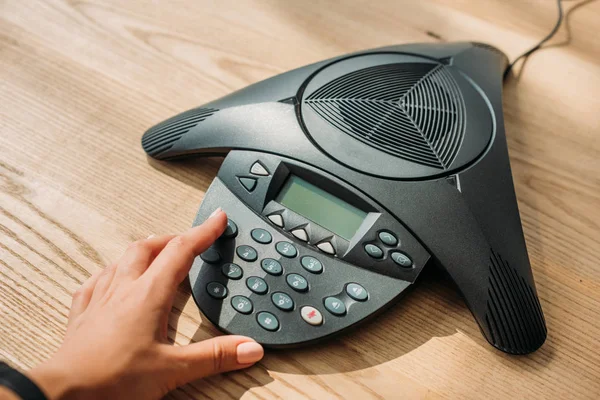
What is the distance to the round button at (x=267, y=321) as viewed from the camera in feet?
1.49

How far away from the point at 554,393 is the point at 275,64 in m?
0.50

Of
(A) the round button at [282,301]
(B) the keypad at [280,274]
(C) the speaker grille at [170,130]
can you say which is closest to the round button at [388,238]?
(B) the keypad at [280,274]

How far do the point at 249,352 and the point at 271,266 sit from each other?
0.08m

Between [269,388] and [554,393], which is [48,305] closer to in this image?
[269,388]

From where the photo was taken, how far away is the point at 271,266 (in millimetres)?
483

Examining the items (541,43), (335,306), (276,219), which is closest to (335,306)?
(335,306)

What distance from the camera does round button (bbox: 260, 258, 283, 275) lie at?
1.58 feet

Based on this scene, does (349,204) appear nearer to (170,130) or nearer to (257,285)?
Answer: (257,285)

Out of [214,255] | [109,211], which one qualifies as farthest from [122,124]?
[214,255]

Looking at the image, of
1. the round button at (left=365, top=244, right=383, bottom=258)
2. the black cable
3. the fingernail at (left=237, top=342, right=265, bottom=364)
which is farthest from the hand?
the black cable

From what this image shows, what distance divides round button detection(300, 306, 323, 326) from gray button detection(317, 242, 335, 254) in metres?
0.06

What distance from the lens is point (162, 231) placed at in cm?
54

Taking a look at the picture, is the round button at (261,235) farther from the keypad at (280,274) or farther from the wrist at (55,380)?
the wrist at (55,380)

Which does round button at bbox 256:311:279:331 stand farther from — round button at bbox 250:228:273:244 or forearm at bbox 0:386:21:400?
forearm at bbox 0:386:21:400
